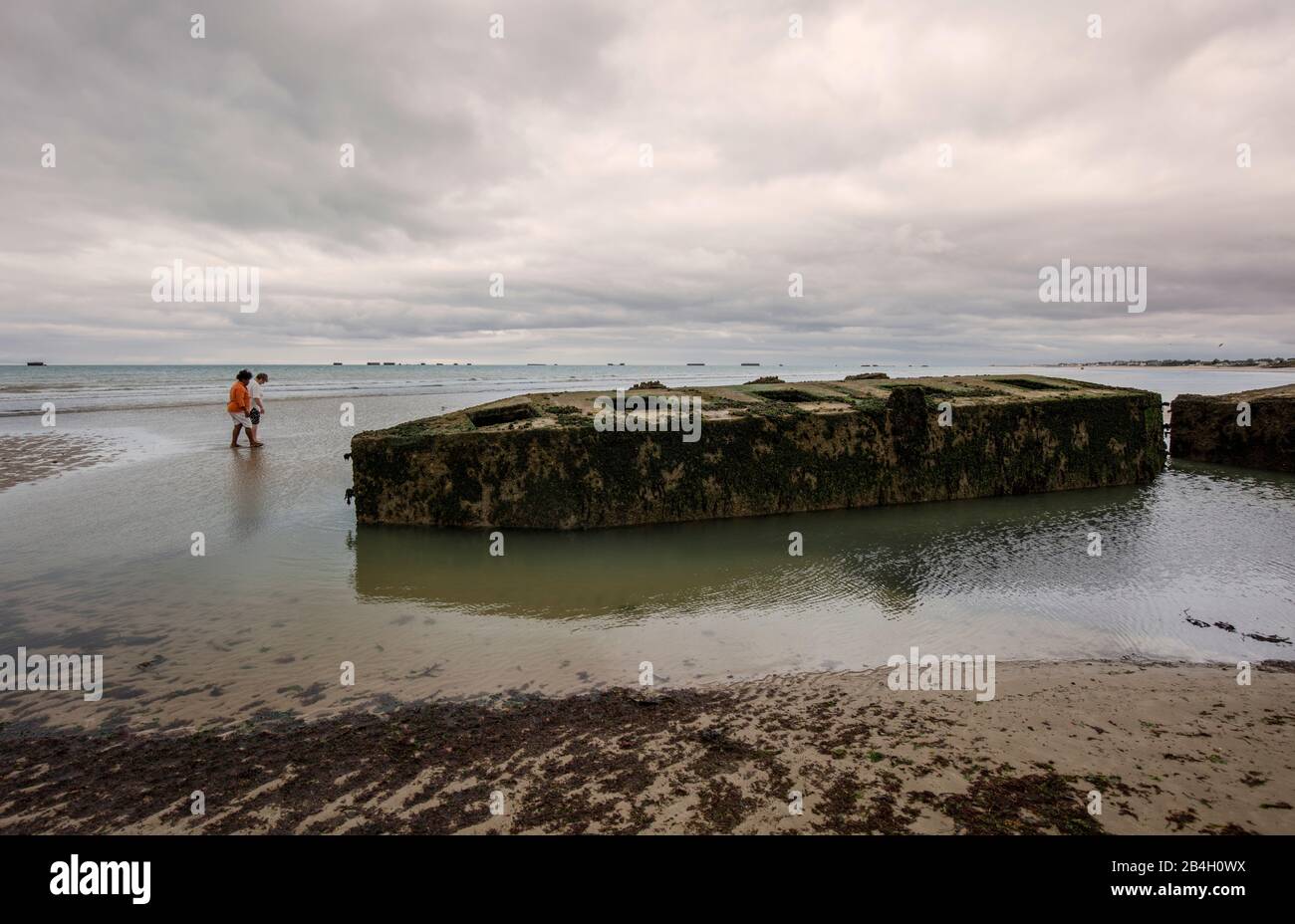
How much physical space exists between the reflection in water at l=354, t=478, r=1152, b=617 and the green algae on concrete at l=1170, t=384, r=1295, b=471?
17.4ft

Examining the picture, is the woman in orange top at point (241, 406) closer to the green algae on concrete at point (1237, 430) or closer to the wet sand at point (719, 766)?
the wet sand at point (719, 766)

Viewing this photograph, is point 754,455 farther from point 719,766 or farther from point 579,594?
point 719,766

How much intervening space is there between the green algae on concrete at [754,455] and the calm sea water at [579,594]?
0.36 metres

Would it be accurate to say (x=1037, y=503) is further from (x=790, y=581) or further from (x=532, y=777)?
(x=532, y=777)

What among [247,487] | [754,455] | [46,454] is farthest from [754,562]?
[46,454]

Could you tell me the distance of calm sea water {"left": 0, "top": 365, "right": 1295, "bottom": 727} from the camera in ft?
12.1

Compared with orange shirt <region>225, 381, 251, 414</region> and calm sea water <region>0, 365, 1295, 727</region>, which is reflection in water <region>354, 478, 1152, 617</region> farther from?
orange shirt <region>225, 381, 251, 414</region>

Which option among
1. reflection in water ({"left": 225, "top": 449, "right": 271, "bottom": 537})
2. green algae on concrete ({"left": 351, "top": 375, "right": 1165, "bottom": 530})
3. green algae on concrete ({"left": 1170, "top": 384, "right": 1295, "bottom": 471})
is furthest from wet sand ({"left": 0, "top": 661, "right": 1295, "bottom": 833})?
green algae on concrete ({"left": 1170, "top": 384, "right": 1295, "bottom": 471})

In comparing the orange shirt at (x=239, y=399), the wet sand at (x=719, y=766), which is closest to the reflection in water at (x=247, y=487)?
the orange shirt at (x=239, y=399)

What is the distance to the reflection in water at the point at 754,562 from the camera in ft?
16.1
